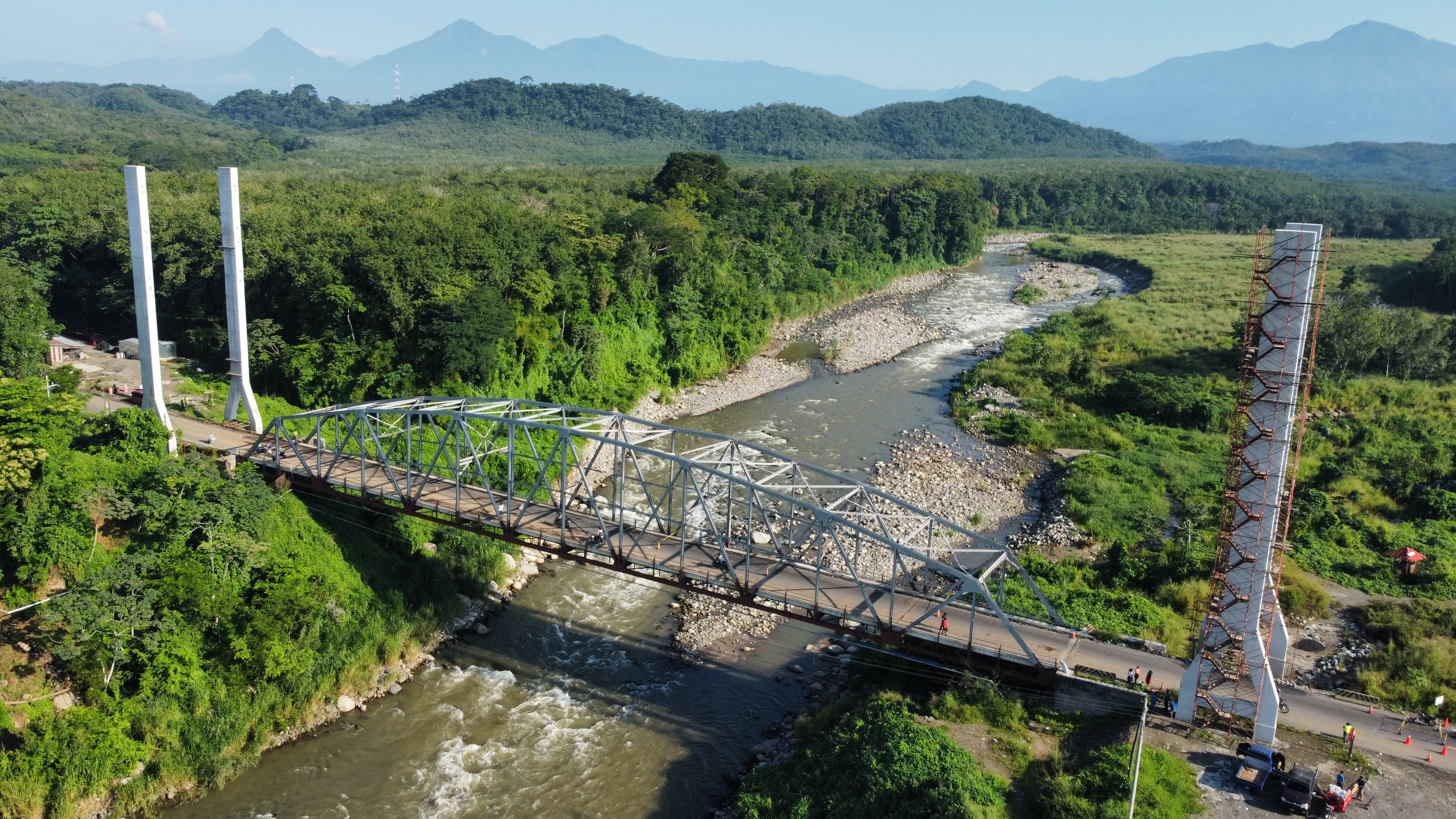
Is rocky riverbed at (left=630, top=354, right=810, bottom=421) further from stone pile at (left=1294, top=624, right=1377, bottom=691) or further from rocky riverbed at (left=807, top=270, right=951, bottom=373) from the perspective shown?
stone pile at (left=1294, top=624, right=1377, bottom=691)

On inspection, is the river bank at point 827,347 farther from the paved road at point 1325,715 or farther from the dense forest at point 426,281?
the paved road at point 1325,715

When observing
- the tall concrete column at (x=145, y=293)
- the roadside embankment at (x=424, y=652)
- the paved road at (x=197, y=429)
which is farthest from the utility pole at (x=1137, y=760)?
the tall concrete column at (x=145, y=293)

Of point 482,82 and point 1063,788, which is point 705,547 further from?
point 482,82

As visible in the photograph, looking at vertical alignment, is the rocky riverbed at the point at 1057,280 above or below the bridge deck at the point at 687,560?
above

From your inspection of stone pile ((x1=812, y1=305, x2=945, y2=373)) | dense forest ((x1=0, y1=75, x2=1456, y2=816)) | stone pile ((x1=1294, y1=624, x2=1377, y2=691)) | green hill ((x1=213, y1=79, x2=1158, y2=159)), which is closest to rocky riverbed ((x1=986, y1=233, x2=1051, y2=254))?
dense forest ((x1=0, y1=75, x2=1456, y2=816))

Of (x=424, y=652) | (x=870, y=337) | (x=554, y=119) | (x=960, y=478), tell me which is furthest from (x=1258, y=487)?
(x=554, y=119)
